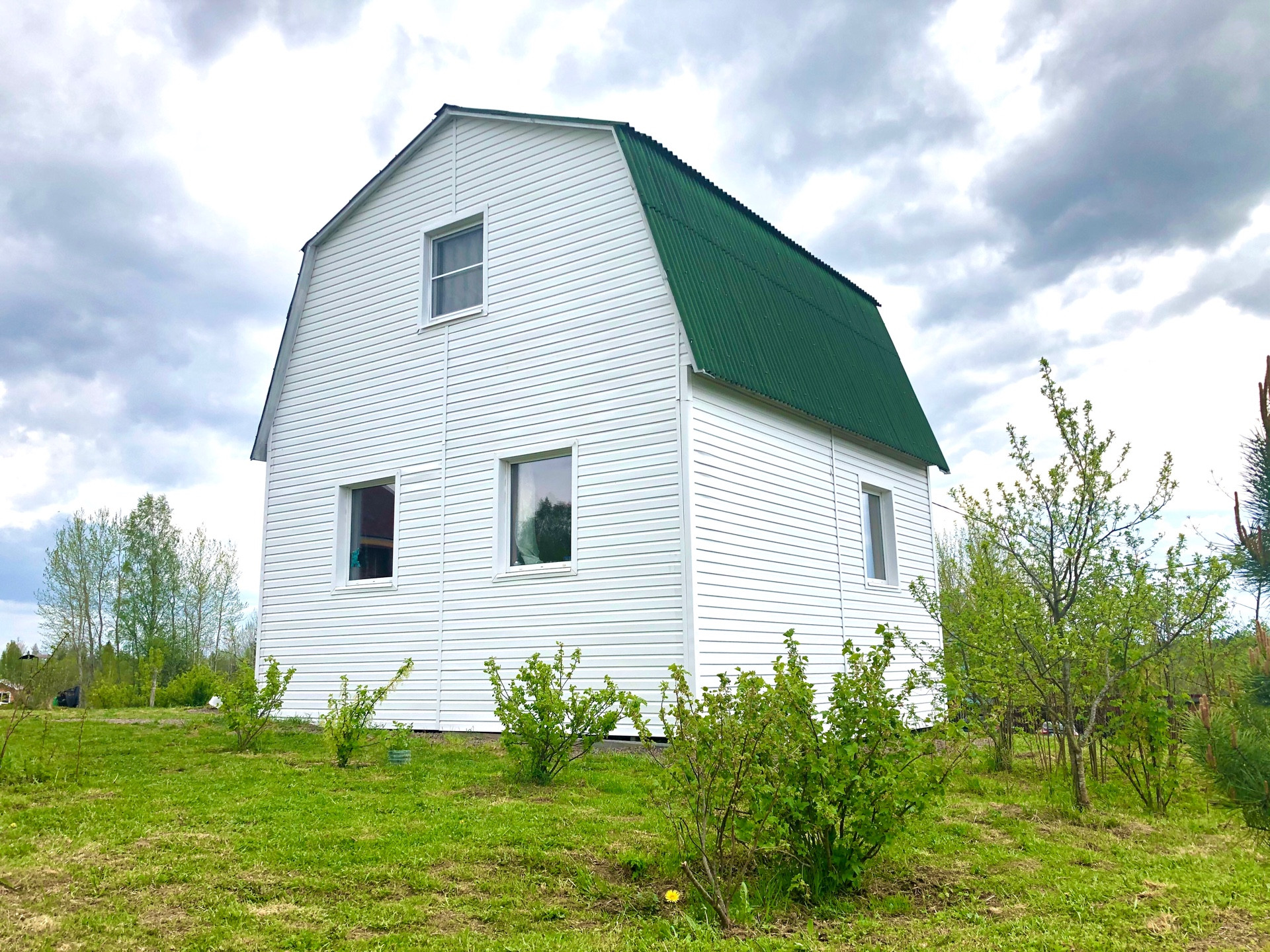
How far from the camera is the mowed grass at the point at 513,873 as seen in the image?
365cm

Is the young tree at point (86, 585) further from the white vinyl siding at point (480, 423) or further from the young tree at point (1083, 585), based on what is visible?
the young tree at point (1083, 585)

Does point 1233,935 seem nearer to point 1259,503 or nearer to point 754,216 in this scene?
point 1259,503

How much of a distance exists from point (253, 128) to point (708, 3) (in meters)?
5.56

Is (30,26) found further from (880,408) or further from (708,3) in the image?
(880,408)

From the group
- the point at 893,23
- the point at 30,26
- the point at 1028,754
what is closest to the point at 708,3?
the point at 893,23

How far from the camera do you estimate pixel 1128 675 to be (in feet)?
21.1

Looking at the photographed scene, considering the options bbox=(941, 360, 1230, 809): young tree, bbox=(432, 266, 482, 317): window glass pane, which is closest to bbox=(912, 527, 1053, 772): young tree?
bbox=(941, 360, 1230, 809): young tree

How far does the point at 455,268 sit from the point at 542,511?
3.65m

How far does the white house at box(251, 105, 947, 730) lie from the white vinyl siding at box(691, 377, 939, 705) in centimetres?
4

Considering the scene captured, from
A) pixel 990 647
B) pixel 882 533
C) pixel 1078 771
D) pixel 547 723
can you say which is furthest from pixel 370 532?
pixel 1078 771

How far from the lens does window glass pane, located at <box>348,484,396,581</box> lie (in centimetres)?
1166

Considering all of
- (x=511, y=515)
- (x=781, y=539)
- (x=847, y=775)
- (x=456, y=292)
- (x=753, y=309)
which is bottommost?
(x=847, y=775)

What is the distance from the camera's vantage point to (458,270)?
37.9 feet

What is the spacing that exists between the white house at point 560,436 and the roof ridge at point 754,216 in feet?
0.17
